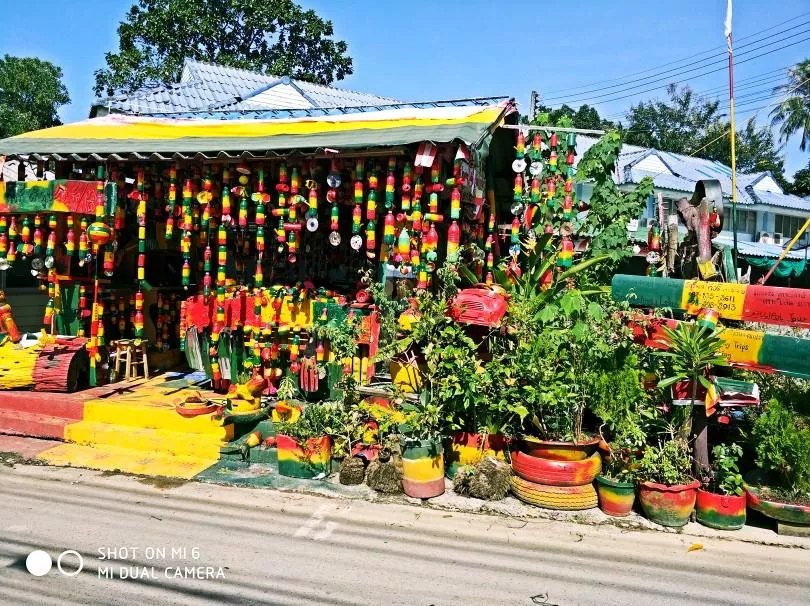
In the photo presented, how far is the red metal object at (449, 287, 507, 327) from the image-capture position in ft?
19.8

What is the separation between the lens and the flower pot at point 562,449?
209 inches

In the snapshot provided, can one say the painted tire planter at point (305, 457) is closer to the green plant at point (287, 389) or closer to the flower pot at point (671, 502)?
the green plant at point (287, 389)

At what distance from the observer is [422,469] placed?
18.2 ft

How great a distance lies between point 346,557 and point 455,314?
2582 millimetres

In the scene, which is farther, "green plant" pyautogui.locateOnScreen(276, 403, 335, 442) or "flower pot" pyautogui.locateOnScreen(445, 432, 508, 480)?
"green plant" pyautogui.locateOnScreen(276, 403, 335, 442)

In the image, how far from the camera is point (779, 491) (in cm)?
514

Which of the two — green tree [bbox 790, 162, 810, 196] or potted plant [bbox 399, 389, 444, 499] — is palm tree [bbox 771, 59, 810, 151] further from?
potted plant [bbox 399, 389, 444, 499]

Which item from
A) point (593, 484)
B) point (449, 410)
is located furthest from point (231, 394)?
point (593, 484)

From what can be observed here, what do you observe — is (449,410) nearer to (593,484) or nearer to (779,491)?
(593,484)

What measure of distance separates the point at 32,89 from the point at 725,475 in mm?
34605

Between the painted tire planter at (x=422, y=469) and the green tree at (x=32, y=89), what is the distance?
99.2 feet

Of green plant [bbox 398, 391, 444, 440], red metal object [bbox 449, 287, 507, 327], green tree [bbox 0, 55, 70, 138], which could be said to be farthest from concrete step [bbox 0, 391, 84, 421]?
green tree [bbox 0, 55, 70, 138]

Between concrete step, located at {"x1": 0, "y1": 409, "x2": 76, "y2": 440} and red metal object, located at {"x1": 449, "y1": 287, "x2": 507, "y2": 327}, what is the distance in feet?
16.0

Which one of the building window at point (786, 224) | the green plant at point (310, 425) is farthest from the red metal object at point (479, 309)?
the building window at point (786, 224)
